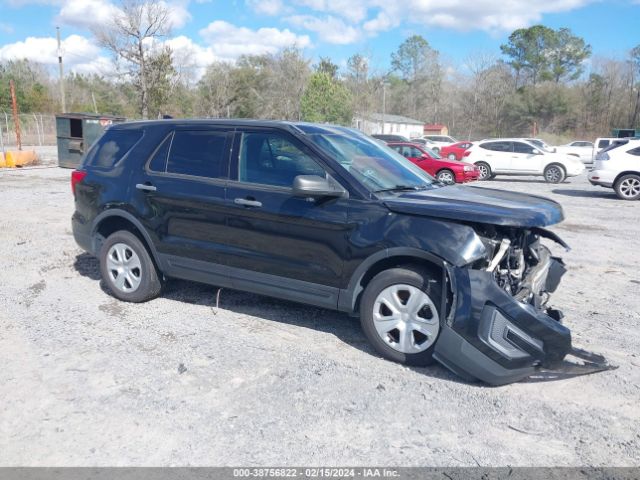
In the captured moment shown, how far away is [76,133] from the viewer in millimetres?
20688

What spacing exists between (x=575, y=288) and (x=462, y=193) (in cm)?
256

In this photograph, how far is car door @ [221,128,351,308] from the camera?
14.4 ft

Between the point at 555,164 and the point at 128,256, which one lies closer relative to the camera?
the point at 128,256

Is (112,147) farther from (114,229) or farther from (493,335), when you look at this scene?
(493,335)

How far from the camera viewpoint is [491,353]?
12.1 ft

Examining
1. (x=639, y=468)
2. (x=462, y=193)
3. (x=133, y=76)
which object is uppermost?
(x=133, y=76)

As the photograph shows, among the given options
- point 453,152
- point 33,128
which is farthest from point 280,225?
point 33,128

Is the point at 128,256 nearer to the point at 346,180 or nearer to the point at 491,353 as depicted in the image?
the point at 346,180

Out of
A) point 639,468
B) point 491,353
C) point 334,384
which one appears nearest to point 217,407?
point 334,384

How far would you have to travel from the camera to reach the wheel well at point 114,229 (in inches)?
215

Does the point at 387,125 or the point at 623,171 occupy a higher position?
the point at 387,125

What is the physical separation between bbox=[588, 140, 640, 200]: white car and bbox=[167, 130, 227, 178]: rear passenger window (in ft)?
42.9

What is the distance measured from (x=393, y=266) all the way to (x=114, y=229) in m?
3.10

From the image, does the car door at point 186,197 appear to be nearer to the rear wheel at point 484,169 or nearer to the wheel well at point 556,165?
the rear wheel at point 484,169
